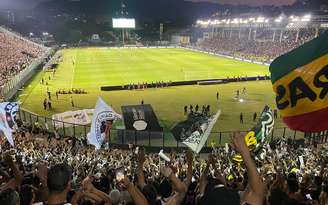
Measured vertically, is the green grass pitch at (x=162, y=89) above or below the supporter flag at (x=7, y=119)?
below

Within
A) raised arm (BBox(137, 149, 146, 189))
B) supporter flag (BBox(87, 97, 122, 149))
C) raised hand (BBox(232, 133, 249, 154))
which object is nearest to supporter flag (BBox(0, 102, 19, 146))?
supporter flag (BBox(87, 97, 122, 149))

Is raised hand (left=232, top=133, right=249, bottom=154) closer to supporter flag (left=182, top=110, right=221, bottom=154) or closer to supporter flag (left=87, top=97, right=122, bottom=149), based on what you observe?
supporter flag (left=182, top=110, right=221, bottom=154)

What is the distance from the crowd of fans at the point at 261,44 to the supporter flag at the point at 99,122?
6853 cm

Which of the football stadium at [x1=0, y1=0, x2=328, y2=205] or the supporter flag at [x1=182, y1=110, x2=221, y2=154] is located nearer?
the football stadium at [x1=0, y1=0, x2=328, y2=205]

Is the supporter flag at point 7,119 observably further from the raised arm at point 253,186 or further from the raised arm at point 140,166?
the raised arm at point 253,186

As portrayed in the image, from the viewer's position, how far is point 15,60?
222 ft

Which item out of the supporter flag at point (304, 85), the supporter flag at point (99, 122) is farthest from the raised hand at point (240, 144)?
the supporter flag at point (99, 122)

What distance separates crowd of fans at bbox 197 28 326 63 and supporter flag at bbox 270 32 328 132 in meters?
72.2

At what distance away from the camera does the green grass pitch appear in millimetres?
37375

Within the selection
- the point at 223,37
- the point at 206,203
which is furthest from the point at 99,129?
the point at 223,37

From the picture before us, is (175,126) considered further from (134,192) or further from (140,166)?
(134,192)

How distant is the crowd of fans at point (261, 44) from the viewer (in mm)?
89875

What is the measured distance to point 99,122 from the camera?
14617mm

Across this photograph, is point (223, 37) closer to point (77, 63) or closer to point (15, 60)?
point (77, 63)
